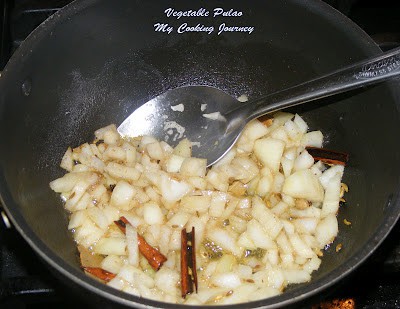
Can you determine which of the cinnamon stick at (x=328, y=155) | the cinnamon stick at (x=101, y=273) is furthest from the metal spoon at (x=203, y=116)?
the cinnamon stick at (x=101, y=273)

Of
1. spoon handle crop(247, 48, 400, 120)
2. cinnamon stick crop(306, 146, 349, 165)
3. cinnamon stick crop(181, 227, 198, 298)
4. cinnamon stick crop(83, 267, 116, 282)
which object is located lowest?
cinnamon stick crop(306, 146, 349, 165)

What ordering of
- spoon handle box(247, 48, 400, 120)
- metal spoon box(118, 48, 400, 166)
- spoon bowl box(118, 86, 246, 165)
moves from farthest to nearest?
spoon bowl box(118, 86, 246, 165) → metal spoon box(118, 48, 400, 166) → spoon handle box(247, 48, 400, 120)

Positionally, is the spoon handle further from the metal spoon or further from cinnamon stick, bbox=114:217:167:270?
cinnamon stick, bbox=114:217:167:270

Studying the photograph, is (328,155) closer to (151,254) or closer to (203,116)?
(203,116)

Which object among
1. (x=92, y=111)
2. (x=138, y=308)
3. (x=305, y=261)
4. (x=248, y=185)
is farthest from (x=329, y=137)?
(x=138, y=308)

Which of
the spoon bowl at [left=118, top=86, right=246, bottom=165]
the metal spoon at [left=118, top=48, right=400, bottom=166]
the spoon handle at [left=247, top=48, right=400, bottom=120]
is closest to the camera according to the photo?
the spoon handle at [left=247, top=48, right=400, bottom=120]

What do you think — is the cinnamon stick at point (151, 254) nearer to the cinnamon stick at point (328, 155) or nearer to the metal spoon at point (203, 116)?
the metal spoon at point (203, 116)

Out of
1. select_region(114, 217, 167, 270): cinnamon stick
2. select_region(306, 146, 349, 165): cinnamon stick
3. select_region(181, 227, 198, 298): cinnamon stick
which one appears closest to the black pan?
select_region(306, 146, 349, 165): cinnamon stick

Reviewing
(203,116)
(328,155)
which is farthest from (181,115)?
(328,155)

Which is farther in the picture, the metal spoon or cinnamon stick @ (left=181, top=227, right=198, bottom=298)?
the metal spoon

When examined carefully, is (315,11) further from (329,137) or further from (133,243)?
(133,243)
